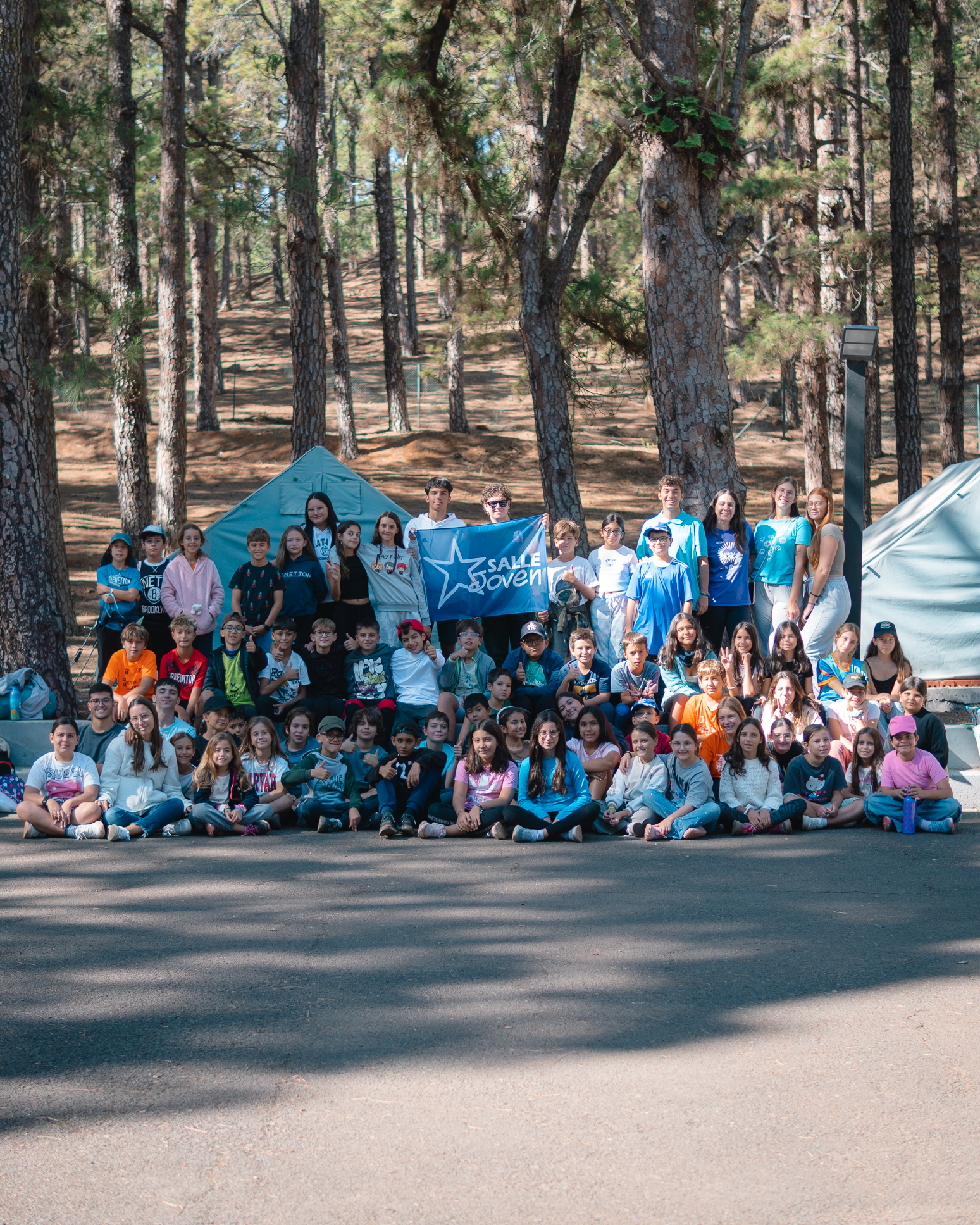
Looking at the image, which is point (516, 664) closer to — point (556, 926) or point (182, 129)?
point (556, 926)

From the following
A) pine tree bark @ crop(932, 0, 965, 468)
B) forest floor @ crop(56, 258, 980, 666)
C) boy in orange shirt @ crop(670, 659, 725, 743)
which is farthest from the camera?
forest floor @ crop(56, 258, 980, 666)

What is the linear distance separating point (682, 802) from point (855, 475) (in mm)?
2934

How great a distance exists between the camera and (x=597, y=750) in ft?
26.3

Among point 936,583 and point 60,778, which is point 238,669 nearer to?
point 60,778

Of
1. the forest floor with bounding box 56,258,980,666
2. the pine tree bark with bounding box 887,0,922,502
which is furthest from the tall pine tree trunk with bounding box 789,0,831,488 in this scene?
the forest floor with bounding box 56,258,980,666

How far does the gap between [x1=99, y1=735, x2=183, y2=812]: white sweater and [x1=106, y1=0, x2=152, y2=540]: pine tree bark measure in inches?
268

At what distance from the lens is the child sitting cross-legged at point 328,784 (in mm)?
7902

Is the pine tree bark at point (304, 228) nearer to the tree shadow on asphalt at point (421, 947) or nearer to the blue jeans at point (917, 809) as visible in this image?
the tree shadow on asphalt at point (421, 947)

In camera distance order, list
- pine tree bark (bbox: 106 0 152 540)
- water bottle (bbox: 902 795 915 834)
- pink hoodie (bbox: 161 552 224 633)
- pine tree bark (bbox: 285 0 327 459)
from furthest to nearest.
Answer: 1. pine tree bark (bbox: 285 0 327 459)
2. pine tree bark (bbox: 106 0 152 540)
3. pink hoodie (bbox: 161 552 224 633)
4. water bottle (bbox: 902 795 915 834)

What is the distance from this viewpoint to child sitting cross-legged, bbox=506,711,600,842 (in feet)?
24.9

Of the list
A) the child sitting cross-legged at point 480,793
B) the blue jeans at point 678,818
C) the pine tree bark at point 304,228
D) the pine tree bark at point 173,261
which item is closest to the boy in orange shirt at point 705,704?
A: the blue jeans at point 678,818

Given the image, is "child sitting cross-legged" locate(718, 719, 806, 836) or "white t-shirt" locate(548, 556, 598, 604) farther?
"white t-shirt" locate(548, 556, 598, 604)

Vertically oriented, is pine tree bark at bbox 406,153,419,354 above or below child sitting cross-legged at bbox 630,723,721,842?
above

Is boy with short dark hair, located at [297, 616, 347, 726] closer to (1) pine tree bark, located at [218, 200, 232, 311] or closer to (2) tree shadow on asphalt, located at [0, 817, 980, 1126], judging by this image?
(2) tree shadow on asphalt, located at [0, 817, 980, 1126]
